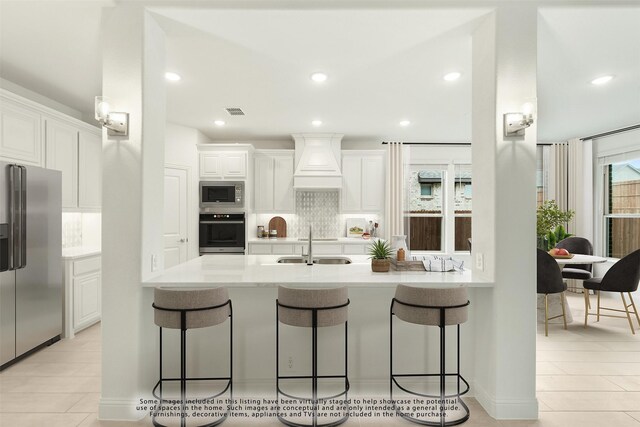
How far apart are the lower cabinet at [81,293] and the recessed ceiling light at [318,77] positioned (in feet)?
10.4

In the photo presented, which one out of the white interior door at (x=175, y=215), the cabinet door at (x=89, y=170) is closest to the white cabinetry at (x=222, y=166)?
the white interior door at (x=175, y=215)

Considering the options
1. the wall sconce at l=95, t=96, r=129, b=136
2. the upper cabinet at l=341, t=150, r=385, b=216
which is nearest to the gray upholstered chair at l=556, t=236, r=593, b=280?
the upper cabinet at l=341, t=150, r=385, b=216

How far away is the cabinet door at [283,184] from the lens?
5961 mm

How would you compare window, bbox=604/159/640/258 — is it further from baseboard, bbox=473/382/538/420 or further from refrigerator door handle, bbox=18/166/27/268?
refrigerator door handle, bbox=18/166/27/268

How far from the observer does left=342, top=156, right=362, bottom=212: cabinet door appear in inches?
234

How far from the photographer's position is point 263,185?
19.6 feet

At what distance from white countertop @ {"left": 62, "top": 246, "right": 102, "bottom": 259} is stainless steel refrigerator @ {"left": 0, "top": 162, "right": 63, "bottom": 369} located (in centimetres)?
21

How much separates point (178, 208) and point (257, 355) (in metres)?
3.34

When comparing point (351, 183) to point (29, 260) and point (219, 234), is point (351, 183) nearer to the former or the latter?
point (219, 234)

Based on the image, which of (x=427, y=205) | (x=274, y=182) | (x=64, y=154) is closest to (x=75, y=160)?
(x=64, y=154)

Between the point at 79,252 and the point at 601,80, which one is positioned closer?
the point at 601,80

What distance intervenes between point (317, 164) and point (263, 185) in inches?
38.3

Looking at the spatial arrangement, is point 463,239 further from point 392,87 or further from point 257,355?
point 257,355

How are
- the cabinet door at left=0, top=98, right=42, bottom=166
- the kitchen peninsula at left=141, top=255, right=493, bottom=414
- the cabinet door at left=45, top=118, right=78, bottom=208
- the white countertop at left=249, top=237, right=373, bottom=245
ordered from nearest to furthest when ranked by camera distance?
the kitchen peninsula at left=141, top=255, right=493, bottom=414 < the cabinet door at left=0, top=98, right=42, bottom=166 < the cabinet door at left=45, top=118, right=78, bottom=208 < the white countertop at left=249, top=237, right=373, bottom=245
